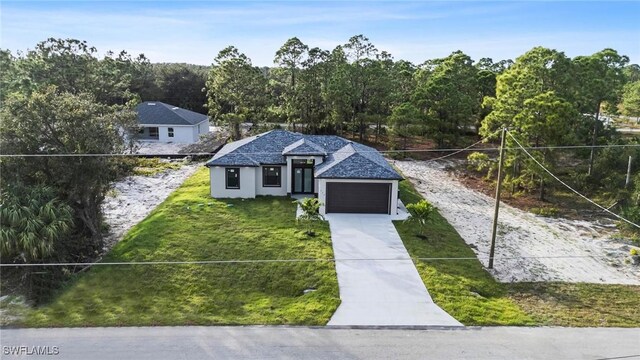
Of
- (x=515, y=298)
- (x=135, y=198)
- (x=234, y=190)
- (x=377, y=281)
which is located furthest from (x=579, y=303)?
(x=135, y=198)

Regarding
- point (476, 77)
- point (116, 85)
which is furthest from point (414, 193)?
point (116, 85)

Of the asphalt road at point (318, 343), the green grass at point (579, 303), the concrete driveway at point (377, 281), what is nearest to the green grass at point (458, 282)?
the concrete driveway at point (377, 281)

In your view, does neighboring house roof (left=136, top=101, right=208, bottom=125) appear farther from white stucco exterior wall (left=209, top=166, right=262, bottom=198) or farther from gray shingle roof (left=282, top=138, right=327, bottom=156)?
gray shingle roof (left=282, top=138, right=327, bottom=156)

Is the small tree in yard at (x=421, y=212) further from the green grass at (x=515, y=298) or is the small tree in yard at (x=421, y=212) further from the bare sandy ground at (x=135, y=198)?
the bare sandy ground at (x=135, y=198)

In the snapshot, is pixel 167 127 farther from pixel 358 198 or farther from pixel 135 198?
pixel 358 198

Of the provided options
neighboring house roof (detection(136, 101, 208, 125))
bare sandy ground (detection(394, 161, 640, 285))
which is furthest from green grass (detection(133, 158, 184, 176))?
bare sandy ground (detection(394, 161, 640, 285))

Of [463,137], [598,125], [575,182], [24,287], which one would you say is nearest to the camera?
[24,287]

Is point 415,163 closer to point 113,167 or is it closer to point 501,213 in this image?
point 501,213
